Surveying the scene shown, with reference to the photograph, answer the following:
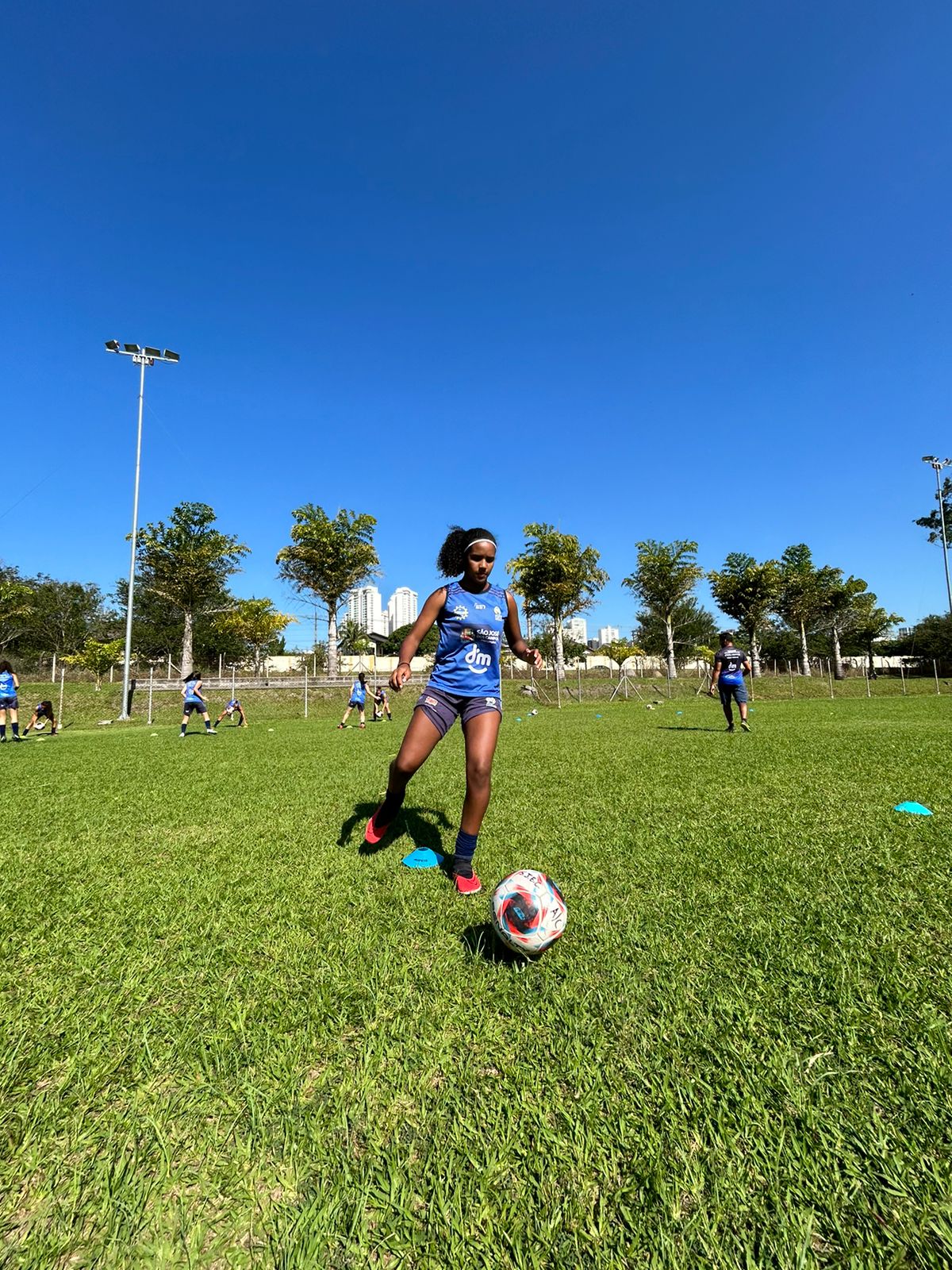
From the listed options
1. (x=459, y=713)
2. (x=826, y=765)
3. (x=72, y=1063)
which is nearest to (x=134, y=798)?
(x=459, y=713)

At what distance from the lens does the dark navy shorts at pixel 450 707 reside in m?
3.95

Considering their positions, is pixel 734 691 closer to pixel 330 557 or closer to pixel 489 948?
pixel 489 948

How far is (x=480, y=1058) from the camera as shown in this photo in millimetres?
1982

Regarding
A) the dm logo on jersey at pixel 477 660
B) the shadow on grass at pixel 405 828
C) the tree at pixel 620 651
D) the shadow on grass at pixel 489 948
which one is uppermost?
the tree at pixel 620 651

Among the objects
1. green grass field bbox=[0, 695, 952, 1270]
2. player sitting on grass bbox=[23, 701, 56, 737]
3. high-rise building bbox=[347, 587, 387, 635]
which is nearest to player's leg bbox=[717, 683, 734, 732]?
green grass field bbox=[0, 695, 952, 1270]

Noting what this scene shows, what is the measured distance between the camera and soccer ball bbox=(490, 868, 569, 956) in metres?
2.65

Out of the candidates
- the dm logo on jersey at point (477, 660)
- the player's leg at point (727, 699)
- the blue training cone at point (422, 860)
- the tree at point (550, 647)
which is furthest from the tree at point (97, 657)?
the dm logo on jersey at point (477, 660)

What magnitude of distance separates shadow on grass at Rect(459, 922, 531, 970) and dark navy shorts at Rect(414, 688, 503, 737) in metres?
1.29

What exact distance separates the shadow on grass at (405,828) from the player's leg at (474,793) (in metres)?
0.83

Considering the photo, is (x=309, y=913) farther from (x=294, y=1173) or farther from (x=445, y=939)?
(x=294, y=1173)

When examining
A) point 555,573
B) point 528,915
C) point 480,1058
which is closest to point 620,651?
point 555,573

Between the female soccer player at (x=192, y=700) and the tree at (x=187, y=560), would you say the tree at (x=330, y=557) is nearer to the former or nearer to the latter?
the tree at (x=187, y=560)

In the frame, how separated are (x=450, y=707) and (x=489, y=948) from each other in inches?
62.0

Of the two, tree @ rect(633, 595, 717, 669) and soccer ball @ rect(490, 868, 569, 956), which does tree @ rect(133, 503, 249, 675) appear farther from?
tree @ rect(633, 595, 717, 669)
